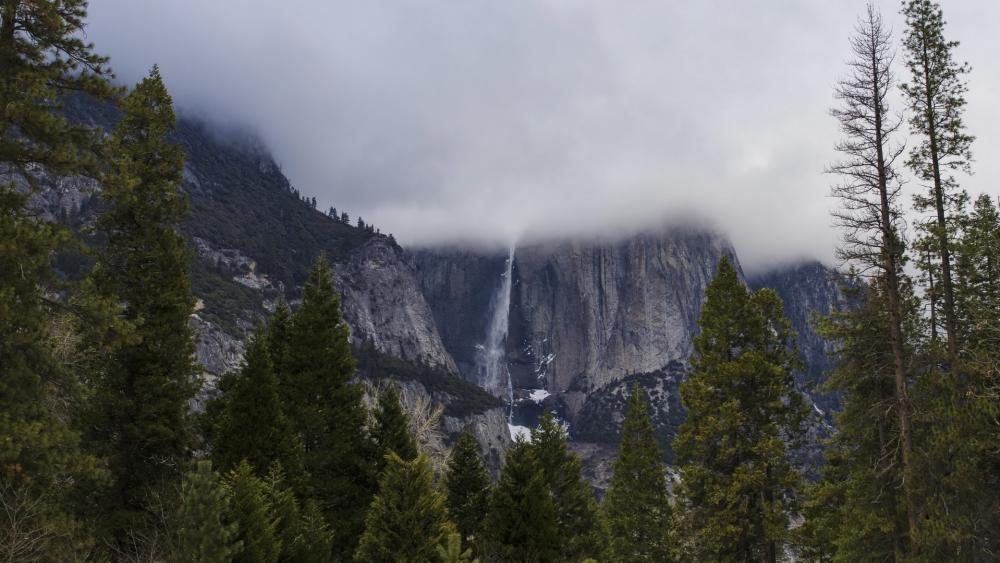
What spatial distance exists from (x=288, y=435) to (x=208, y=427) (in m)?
4.50

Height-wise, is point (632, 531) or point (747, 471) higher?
point (747, 471)

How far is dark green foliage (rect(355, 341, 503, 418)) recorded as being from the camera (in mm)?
128250

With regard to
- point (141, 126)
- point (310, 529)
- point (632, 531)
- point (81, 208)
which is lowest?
point (632, 531)

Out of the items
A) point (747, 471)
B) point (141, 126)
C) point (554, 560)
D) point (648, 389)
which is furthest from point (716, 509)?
point (648, 389)

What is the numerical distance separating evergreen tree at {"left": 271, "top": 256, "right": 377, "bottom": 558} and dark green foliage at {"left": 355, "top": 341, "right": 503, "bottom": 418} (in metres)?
103

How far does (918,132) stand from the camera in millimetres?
16266

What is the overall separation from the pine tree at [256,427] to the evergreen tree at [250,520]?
4579 millimetres

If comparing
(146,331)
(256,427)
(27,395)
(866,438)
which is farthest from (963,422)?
(146,331)

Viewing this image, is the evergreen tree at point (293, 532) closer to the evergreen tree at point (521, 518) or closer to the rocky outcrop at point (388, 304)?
the evergreen tree at point (521, 518)

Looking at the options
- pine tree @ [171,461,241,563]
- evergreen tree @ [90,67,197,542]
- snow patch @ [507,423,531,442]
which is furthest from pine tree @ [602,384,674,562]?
pine tree @ [171,461,241,563]

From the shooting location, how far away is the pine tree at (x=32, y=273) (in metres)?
9.60

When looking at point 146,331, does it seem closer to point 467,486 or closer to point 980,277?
point 467,486

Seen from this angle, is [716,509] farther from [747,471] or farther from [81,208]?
[81,208]

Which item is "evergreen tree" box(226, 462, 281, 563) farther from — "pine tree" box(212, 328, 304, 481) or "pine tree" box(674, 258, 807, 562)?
"pine tree" box(674, 258, 807, 562)
